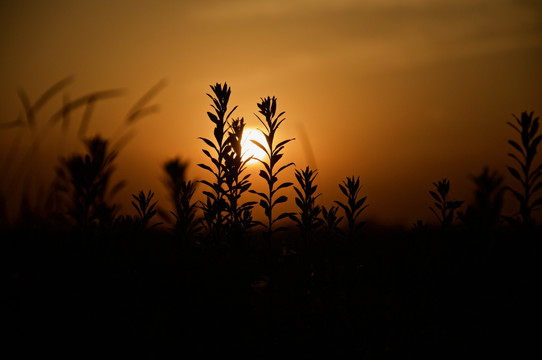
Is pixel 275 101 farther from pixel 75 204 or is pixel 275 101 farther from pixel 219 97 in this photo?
pixel 75 204

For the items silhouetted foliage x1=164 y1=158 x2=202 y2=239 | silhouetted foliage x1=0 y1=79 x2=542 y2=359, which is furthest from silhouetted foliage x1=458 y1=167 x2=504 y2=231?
silhouetted foliage x1=164 y1=158 x2=202 y2=239

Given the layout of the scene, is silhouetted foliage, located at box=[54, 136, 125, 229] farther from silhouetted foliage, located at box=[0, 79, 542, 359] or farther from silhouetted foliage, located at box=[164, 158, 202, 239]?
silhouetted foliage, located at box=[164, 158, 202, 239]

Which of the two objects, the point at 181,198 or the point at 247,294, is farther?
the point at 181,198

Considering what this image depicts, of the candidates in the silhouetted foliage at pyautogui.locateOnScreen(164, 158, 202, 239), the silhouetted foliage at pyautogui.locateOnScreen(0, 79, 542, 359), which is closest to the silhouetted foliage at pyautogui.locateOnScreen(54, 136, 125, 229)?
the silhouetted foliage at pyautogui.locateOnScreen(0, 79, 542, 359)

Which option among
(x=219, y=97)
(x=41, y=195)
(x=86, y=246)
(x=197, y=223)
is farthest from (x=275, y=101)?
(x=41, y=195)

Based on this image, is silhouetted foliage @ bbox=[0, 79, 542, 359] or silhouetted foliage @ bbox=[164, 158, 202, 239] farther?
silhouetted foliage @ bbox=[164, 158, 202, 239]

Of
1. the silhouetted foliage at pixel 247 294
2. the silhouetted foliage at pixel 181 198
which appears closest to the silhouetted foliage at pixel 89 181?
the silhouetted foliage at pixel 247 294

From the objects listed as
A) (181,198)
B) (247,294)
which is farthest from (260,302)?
(181,198)

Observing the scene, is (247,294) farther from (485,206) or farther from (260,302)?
(485,206)

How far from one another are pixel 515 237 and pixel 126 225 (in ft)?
14.8

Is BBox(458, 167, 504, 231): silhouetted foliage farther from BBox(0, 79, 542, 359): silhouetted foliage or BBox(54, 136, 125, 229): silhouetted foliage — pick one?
BBox(54, 136, 125, 229): silhouetted foliage

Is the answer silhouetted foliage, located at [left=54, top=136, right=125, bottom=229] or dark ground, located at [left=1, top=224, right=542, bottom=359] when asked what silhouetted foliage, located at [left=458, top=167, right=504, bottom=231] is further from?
silhouetted foliage, located at [left=54, top=136, right=125, bottom=229]

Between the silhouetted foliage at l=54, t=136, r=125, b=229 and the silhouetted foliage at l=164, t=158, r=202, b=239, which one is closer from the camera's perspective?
the silhouetted foliage at l=54, t=136, r=125, b=229

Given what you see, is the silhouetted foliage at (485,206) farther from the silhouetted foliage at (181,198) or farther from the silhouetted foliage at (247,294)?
the silhouetted foliage at (181,198)
